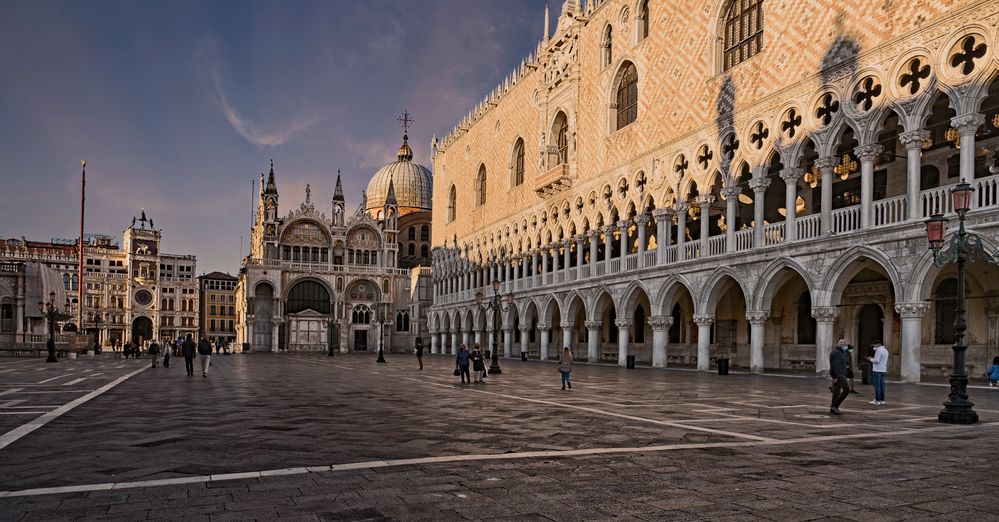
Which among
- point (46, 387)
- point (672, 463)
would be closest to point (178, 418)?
point (672, 463)

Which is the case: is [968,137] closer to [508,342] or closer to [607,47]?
[607,47]

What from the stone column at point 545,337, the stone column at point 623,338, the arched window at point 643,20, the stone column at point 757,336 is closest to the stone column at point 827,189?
the stone column at point 757,336

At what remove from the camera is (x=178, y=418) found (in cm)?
1150

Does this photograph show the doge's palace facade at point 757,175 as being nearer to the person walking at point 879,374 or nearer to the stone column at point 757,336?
the stone column at point 757,336

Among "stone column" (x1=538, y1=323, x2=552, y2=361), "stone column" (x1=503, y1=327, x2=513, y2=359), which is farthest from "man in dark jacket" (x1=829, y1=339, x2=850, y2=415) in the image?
"stone column" (x1=503, y1=327, x2=513, y2=359)

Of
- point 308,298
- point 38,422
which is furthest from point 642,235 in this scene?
point 308,298

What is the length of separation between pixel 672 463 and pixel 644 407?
20.5 ft

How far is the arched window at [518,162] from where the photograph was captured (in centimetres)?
5038

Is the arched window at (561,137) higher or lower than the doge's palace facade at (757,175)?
higher

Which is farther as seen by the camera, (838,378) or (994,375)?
(994,375)

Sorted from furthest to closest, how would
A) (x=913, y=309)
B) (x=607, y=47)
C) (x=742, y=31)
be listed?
(x=607, y=47) < (x=742, y=31) < (x=913, y=309)

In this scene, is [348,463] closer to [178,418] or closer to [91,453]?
[91,453]

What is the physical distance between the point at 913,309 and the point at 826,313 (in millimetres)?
3232

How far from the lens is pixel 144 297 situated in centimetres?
11656
